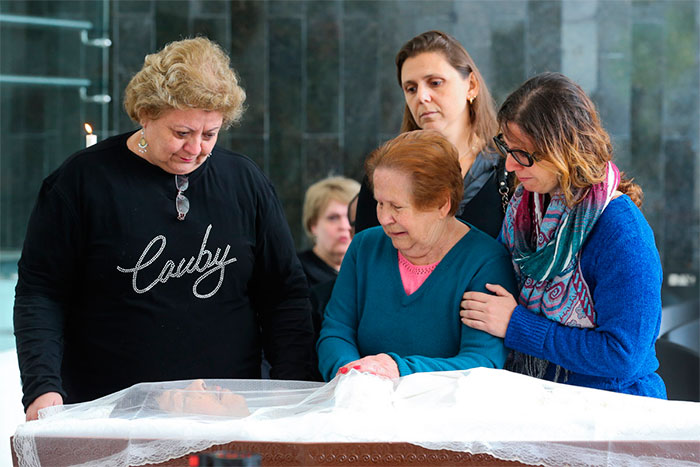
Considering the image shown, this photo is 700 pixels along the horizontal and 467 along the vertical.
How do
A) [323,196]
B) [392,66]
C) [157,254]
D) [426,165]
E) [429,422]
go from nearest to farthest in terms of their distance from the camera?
→ [429,422] < [426,165] < [157,254] < [323,196] < [392,66]

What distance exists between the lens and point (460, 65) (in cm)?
233

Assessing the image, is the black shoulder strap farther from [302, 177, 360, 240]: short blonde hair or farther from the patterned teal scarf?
[302, 177, 360, 240]: short blonde hair

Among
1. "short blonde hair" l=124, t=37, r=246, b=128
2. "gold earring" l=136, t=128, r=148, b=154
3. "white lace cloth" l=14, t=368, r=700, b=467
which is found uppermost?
"short blonde hair" l=124, t=37, r=246, b=128

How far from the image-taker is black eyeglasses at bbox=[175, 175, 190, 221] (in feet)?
6.35

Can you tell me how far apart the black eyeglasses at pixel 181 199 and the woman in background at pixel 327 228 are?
185 centimetres

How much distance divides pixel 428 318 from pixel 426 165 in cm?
32

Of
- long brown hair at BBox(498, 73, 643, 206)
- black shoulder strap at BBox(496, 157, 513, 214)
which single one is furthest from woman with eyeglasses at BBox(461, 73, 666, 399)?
black shoulder strap at BBox(496, 157, 513, 214)

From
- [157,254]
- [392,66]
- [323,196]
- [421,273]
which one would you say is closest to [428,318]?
[421,273]

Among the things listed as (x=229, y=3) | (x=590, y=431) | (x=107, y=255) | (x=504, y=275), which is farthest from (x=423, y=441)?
(x=229, y=3)

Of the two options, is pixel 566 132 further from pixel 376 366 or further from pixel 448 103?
pixel 448 103

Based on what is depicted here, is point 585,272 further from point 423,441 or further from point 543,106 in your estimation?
point 423,441

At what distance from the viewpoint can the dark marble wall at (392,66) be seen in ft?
18.9

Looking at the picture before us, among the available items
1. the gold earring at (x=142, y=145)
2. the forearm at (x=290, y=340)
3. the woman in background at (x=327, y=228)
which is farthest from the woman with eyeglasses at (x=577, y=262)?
the woman in background at (x=327, y=228)

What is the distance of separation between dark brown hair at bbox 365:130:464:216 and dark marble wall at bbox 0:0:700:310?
4026mm
